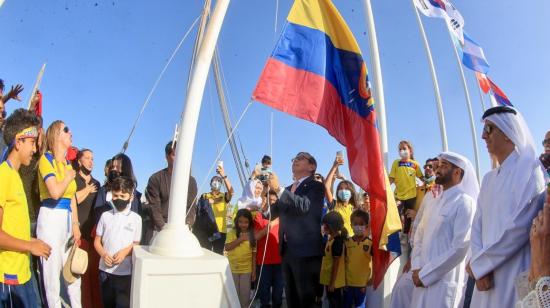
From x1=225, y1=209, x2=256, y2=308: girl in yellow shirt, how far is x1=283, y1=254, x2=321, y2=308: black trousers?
1.68 metres

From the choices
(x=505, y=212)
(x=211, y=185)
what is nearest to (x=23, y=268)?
(x=505, y=212)

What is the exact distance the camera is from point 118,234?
484 centimetres

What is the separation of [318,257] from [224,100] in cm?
845

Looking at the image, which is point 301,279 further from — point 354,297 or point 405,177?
point 405,177

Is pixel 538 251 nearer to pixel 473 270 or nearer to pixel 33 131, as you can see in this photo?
A: pixel 473 270

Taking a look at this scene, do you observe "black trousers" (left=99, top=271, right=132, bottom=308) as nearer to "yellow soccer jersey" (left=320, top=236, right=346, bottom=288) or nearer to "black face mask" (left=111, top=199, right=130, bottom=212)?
"black face mask" (left=111, top=199, right=130, bottom=212)

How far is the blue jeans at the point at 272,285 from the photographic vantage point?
257 inches

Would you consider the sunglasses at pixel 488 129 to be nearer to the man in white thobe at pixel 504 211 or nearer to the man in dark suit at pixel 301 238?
the man in white thobe at pixel 504 211

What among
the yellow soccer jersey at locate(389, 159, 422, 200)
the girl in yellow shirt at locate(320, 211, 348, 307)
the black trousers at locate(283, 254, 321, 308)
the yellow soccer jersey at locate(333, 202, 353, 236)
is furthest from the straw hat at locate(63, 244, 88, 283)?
the yellow soccer jersey at locate(389, 159, 422, 200)

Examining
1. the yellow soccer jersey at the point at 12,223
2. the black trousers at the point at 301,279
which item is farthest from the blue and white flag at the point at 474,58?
the yellow soccer jersey at the point at 12,223

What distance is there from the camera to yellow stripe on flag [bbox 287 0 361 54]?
482 cm

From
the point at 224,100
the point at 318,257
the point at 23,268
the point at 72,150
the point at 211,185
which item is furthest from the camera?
the point at 224,100

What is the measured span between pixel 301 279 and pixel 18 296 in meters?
3.02

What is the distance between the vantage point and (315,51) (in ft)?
16.0
